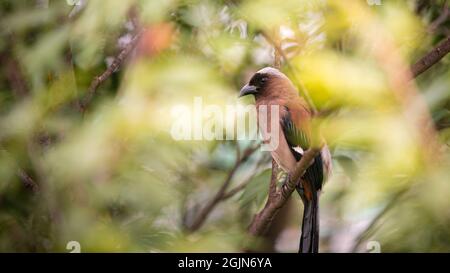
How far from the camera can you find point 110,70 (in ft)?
2.88

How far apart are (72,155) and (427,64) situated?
1.23ft

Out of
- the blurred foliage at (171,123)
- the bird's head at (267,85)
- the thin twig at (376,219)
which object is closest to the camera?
the blurred foliage at (171,123)

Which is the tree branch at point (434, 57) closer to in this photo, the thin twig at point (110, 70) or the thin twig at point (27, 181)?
the thin twig at point (110, 70)

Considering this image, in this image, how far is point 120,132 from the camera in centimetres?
53

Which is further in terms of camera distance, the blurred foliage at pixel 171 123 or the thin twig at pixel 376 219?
the thin twig at pixel 376 219

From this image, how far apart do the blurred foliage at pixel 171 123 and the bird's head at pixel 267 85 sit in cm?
2

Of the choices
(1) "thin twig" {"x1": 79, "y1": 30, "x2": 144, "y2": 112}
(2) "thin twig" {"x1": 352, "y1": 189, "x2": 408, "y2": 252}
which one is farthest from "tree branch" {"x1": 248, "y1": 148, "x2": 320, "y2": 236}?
(1) "thin twig" {"x1": 79, "y1": 30, "x2": 144, "y2": 112}

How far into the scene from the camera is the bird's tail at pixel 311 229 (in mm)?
894

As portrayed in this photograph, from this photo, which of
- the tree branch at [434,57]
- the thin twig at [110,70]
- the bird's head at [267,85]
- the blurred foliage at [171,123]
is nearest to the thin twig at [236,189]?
the blurred foliage at [171,123]

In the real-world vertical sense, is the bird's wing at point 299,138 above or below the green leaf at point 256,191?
above

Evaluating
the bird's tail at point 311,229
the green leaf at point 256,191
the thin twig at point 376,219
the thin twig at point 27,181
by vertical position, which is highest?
the thin twig at point 27,181

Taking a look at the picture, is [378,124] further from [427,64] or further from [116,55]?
[116,55]
